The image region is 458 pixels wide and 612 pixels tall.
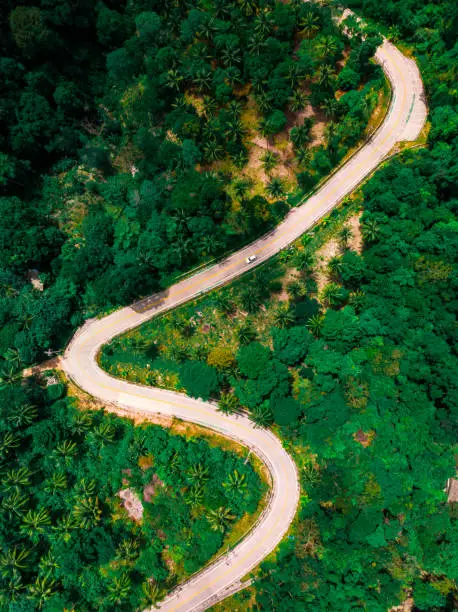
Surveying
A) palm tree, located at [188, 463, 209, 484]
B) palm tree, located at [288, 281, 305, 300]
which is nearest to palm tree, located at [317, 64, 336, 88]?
palm tree, located at [288, 281, 305, 300]

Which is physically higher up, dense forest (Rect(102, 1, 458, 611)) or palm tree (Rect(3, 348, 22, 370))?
dense forest (Rect(102, 1, 458, 611))

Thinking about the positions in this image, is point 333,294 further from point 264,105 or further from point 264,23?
point 264,23

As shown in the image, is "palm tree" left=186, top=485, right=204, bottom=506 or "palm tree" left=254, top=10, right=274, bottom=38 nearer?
"palm tree" left=186, top=485, right=204, bottom=506

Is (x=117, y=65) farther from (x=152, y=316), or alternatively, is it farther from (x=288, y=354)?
(x=288, y=354)

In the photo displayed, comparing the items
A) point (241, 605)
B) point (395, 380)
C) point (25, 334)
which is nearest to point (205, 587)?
point (241, 605)

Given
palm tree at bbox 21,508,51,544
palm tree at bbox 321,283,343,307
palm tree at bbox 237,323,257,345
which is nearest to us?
palm tree at bbox 21,508,51,544

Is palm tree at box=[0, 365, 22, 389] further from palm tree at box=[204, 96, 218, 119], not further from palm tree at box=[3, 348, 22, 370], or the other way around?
palm tree at box=[204, 96, 218, 119]
